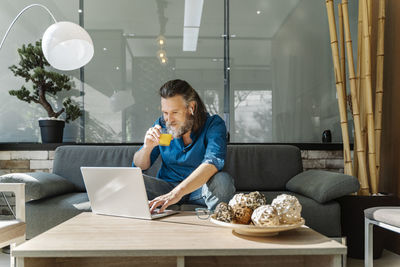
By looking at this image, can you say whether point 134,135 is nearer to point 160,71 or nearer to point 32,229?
point 160,71

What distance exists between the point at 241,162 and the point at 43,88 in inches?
70.0

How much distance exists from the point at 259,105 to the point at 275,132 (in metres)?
0.29

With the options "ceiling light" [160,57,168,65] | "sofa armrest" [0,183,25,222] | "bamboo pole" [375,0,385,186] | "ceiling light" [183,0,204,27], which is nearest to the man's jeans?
"sofa armrest" [0,183,25,222]

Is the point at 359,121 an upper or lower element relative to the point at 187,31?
lower

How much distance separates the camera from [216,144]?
1825 millimetres

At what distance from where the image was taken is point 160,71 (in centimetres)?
338

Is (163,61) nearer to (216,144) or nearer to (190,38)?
(190,38)

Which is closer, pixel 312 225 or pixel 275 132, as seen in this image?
pixel 312 225

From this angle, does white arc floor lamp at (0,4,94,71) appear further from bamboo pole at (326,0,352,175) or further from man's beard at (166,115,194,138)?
bamboo pole at (326,0,352,175)

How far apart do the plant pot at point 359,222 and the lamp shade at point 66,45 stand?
1945 millimetres

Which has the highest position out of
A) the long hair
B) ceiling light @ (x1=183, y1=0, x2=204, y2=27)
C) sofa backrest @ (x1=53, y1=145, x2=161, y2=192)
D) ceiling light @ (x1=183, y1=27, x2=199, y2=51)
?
ceiling light @ (x1=183, y1=0, x2=204, y2=27)

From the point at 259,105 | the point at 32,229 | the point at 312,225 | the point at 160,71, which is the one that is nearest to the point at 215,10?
the point at 160,71

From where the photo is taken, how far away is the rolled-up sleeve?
1.74m

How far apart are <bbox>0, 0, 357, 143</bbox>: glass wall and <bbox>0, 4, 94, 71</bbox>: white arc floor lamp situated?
0.95 metres
